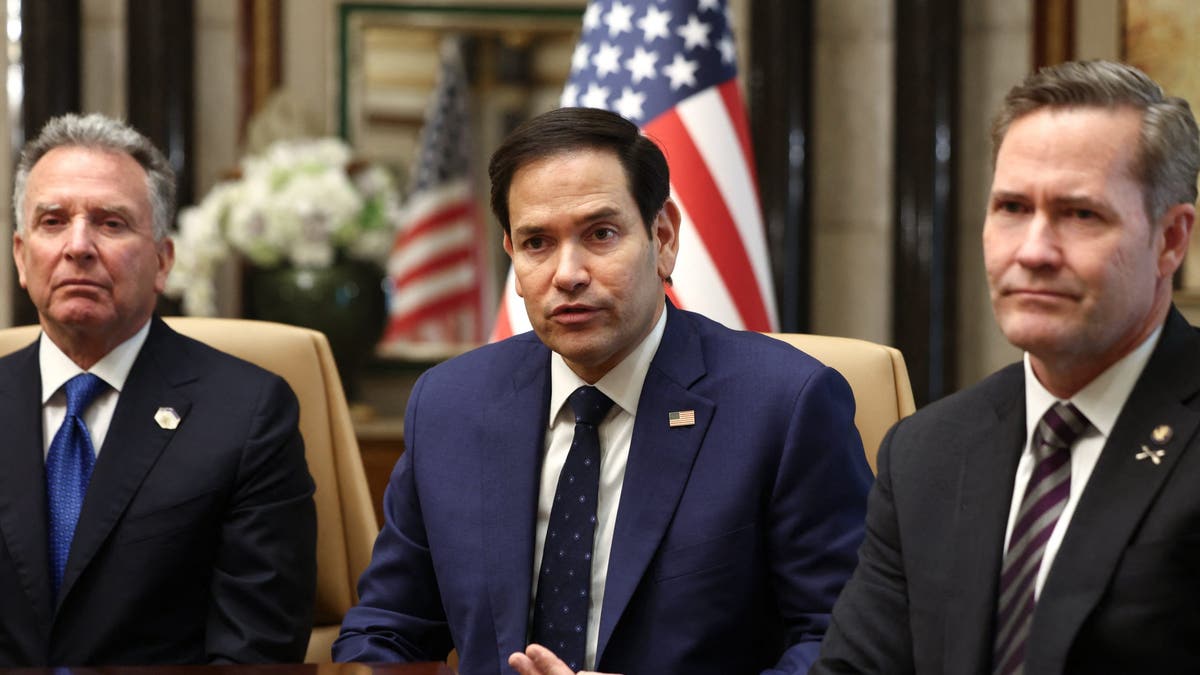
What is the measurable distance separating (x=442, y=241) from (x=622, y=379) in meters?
2.95

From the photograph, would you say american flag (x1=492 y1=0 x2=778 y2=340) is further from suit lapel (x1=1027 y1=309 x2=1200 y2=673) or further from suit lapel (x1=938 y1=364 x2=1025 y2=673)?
suit lapel (x1=1027 y1=309 x2=1200 y2=673)

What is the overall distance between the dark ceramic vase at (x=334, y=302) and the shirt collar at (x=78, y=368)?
1905mm

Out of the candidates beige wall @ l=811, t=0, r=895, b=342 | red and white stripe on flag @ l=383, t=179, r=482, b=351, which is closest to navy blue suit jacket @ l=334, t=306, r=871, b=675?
red and white stripe on flag @ l=383, t=179, r=482, b=351

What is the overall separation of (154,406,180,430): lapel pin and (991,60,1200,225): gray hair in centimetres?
180

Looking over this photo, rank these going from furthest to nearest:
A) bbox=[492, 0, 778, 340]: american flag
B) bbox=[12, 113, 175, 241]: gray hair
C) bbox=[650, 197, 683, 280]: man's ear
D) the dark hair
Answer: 1. bbox=[492, 0, 778, 340]: american flag
2. bbox=[12, 113, 175, 241]: gray hair
3. bbox=[650, 197, 683, 280]: man's ear
4. the dark hair

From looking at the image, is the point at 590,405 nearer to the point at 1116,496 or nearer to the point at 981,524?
the point at 981,524

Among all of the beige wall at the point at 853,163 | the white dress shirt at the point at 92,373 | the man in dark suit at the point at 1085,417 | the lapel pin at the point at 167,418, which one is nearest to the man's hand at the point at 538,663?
the man in dark suit at the point at 1085,417

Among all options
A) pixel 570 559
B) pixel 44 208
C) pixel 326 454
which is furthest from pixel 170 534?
pixel 570 559

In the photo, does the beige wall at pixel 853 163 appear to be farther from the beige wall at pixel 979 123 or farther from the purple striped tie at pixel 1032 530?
the purple striped tie at pixel 1032 530

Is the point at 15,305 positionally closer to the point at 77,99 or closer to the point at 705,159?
the point at 77,99

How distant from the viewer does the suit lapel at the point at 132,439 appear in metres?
2.70

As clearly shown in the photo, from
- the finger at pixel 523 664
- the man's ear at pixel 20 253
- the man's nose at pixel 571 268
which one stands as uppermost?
the man's ear at pixel 20 253

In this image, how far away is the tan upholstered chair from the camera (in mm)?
3033

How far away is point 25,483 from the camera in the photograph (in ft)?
9.04
